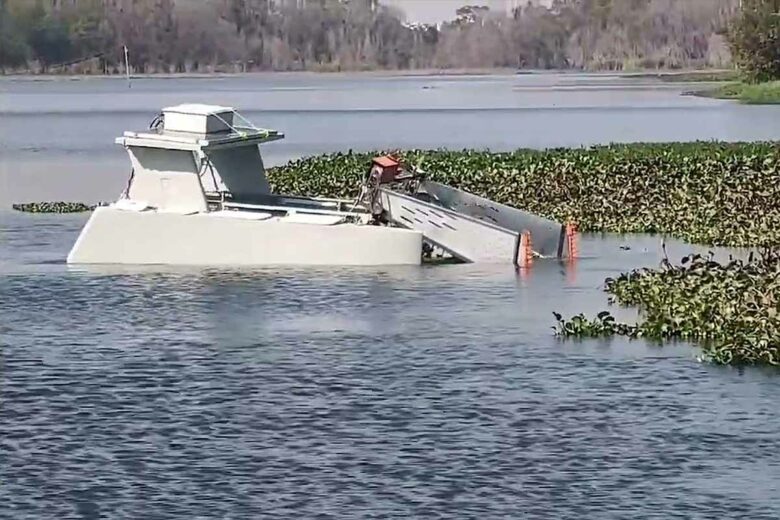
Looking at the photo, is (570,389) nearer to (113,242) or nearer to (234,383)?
(234,383)

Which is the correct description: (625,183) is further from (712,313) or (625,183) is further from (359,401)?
(359,401)

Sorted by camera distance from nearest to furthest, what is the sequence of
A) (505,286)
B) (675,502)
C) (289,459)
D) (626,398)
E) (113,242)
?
(675,502) → (289,459) → (626,398) → (505,286) → (113,242)

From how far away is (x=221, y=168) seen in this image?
4016 cm

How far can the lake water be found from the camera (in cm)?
1938

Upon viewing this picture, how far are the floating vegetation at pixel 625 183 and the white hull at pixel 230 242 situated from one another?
8287mm

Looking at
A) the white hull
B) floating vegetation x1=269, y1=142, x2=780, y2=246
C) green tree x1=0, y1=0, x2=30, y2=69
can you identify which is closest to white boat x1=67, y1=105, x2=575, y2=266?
the white hull

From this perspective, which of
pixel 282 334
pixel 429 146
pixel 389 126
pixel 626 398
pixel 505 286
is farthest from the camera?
pixel 389 126

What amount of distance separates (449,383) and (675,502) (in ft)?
22.6

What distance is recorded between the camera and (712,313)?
2831 cm

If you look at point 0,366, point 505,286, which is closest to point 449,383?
point 0,366

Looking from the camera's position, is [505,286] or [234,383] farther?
[505,286]

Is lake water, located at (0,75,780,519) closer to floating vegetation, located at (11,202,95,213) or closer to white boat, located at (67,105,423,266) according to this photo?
white boat, located at (67,105,423,266)

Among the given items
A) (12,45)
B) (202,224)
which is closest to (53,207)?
(202,224)

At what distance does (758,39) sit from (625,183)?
80.4 metres
